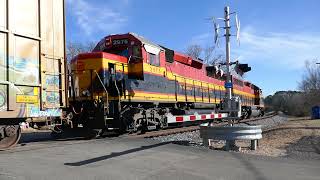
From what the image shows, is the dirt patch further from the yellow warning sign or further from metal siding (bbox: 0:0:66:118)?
the yellow warning sign

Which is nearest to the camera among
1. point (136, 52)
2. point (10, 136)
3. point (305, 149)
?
point (10, 136)

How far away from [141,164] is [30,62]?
12.1 ft

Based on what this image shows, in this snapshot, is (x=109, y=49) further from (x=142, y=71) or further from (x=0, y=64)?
(x=0, y=64)

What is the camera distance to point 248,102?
3847 cm

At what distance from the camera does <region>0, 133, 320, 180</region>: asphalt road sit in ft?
26.3

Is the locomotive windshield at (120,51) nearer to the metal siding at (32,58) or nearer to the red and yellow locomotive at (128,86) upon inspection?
the red and yellow locomotive at (128,86)

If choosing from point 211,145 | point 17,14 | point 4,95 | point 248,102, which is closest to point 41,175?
point 4,95

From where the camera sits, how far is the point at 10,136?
10664 mm

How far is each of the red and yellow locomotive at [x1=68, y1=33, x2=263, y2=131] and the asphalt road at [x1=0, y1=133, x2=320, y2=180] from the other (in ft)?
11.8

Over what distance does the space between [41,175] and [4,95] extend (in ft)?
9.21

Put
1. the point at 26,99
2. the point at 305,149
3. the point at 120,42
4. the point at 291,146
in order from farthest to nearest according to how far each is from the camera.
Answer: the point at 120,42, the point at 291,146, the point at 305,149, the point at 26,99

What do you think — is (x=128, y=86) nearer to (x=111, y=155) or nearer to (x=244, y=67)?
(x=244, y=67)

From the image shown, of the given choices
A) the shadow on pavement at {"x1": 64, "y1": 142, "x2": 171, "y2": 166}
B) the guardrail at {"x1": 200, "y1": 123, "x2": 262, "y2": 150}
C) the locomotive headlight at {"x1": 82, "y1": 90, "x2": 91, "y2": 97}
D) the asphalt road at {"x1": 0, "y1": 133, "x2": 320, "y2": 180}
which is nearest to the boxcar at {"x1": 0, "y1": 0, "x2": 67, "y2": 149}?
the asphalt road at {"x1": 0, "y1": 133, "x2": 320, "y2": 180}

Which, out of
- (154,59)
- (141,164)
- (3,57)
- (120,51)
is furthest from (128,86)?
(141,164)
